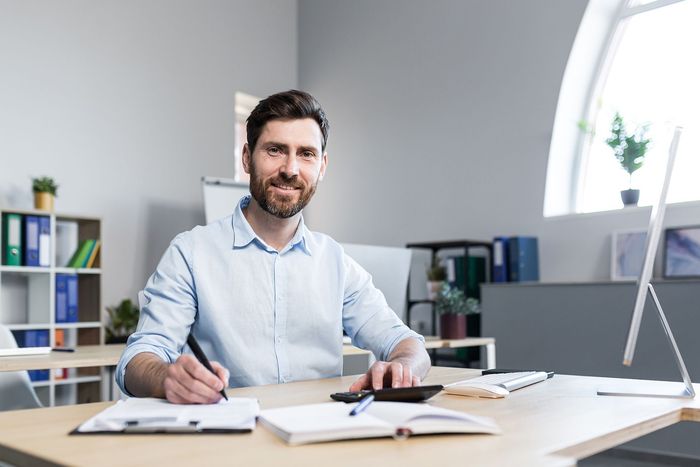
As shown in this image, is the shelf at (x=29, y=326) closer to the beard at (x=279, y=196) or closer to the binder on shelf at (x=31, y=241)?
the binder on shelf at (x=31, y=241)

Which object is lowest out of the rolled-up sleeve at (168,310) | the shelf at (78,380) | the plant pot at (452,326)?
the shelf at (78,380)

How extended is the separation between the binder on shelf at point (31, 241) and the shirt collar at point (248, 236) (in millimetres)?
3006

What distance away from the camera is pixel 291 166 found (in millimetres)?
1788

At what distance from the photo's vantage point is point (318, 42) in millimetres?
6617

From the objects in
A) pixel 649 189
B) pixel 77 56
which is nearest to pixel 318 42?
pixel 77 56

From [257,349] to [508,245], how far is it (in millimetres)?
3237

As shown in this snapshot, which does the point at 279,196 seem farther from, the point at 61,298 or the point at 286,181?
the point at 61,298

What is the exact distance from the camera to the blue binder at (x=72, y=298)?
4559 mm

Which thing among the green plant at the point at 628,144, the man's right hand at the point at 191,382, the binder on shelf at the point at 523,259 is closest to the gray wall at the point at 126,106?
the binder on shelf at the point at 523,259

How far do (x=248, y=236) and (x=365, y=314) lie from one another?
39cm

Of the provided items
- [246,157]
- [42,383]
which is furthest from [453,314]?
[42,383]

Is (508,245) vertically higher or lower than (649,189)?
lower

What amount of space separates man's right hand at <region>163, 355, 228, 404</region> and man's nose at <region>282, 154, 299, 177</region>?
2.31 ft

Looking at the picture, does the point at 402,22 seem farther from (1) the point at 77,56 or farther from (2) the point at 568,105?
(1) the point at 77,56
